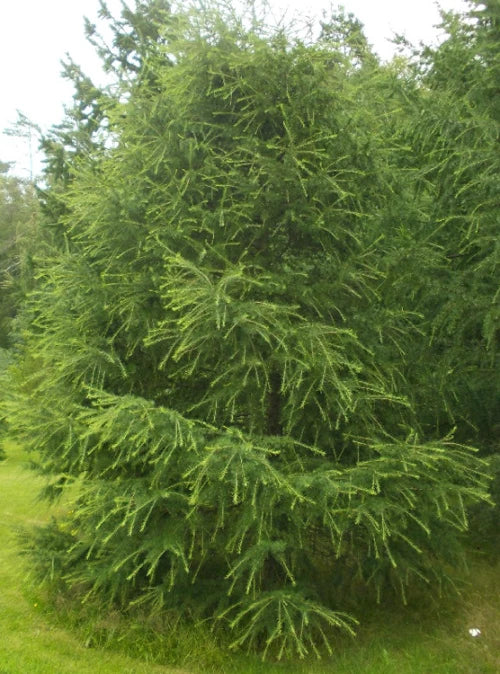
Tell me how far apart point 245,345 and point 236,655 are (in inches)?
104

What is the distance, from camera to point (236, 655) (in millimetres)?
5266

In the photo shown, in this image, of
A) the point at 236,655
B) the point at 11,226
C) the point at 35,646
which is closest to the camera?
the point at 236,655

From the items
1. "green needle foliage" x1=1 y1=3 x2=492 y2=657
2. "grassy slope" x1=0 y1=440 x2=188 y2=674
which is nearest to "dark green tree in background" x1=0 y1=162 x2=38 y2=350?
"grassy slope" x1=0 y1=440 x2=188 y2=674

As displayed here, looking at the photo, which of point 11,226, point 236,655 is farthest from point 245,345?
point 11,226

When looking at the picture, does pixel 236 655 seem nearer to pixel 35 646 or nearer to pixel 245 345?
pixel 35 646

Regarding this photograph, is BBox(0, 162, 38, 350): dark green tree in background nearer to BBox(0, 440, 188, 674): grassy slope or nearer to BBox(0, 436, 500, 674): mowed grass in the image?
BBox(0, 440, 188, 674): grassy slope

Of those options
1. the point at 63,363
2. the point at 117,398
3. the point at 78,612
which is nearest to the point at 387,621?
the point at 78,612

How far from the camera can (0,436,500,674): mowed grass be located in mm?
5113

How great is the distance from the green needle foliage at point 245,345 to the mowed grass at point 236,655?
0.25 m

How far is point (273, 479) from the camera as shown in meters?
4.48

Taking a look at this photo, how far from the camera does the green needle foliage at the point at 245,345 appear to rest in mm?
4922

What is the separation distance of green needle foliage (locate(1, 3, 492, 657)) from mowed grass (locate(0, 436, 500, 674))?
0.81ft

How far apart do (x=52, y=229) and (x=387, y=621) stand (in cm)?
962

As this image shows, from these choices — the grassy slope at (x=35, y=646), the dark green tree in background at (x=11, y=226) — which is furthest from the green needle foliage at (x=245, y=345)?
the dark green tree in background at (x=11, y=226)
